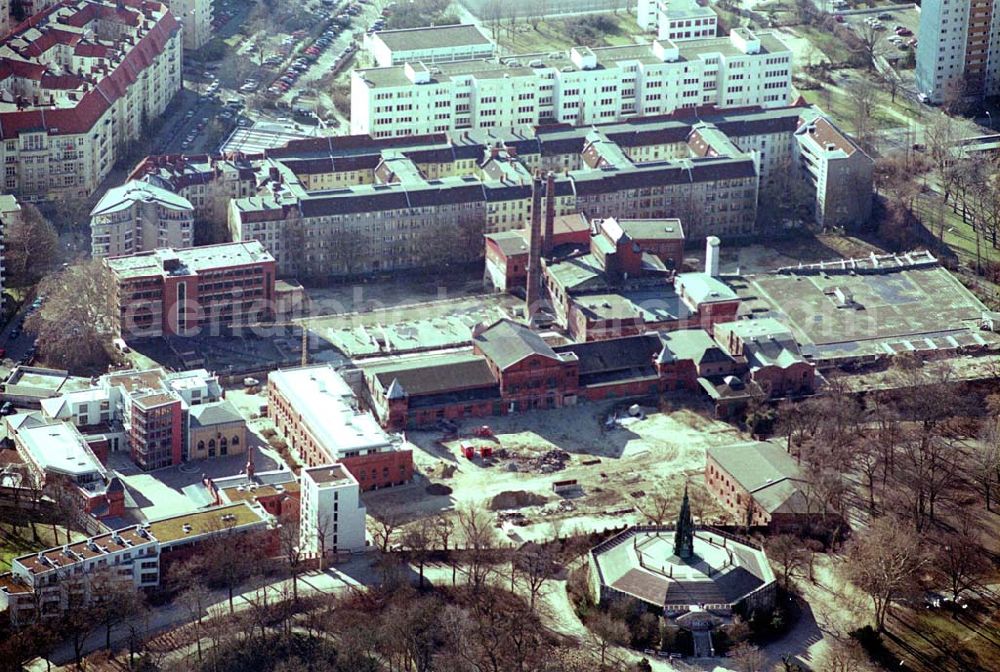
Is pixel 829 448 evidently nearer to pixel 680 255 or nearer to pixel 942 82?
pixel 680 255

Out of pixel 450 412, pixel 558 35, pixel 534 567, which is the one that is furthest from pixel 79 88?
pixel 534 567

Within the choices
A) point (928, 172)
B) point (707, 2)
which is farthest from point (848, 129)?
point (707, 2)

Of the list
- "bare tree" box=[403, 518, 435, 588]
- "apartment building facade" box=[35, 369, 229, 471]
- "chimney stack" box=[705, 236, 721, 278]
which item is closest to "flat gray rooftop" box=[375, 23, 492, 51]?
"chimney stack" box=[705, 236, 721, 278]

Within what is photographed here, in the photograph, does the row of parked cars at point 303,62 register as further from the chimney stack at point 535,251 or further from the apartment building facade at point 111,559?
the apartment building facade at point 111,559

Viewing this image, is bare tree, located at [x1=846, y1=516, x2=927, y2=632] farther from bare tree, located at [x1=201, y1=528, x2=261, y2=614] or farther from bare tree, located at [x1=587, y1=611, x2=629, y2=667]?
bare tree, located at [x1=201, y1=528, x2=261, y2=614]

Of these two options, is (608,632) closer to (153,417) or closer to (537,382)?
(537,382)
